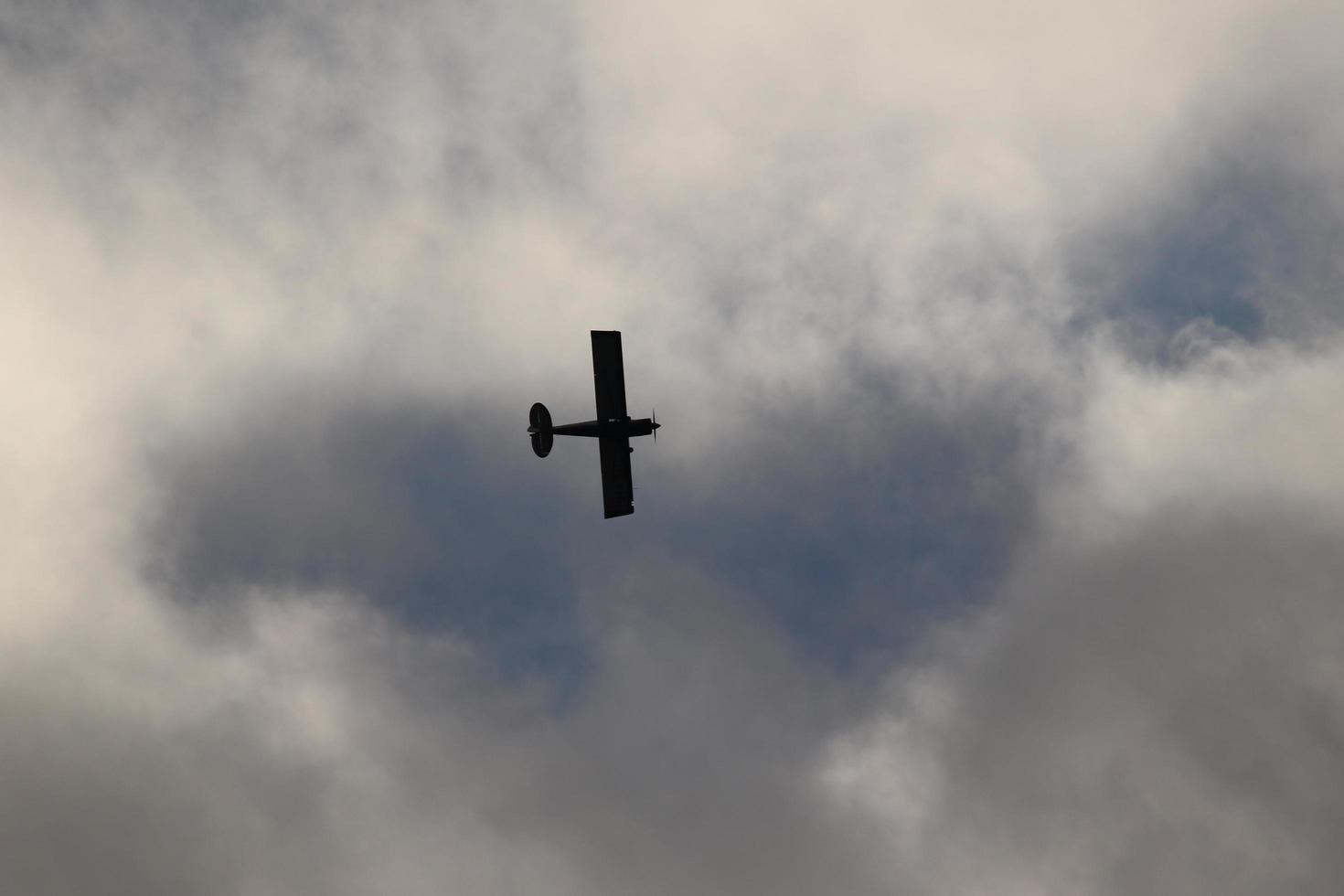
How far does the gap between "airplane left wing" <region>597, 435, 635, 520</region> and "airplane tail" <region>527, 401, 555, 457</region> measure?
4946mm

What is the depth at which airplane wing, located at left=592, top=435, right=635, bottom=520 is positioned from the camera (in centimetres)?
12694

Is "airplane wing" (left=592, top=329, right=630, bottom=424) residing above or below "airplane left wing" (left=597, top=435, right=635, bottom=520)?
above

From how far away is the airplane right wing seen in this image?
124 metres

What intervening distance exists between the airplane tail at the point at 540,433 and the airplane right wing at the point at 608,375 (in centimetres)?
543

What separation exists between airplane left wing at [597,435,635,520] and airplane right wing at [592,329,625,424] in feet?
8.38

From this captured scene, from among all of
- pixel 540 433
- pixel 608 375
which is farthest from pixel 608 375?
pixel 540 433

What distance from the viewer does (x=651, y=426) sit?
127 m

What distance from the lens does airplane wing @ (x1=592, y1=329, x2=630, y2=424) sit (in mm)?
124438

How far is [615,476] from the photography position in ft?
418

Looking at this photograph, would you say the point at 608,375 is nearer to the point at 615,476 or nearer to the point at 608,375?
the point at 608,375

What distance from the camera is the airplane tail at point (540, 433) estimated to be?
420ft

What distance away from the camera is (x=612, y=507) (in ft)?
419

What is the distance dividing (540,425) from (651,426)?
35.0ft

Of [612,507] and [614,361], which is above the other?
[614,361]
